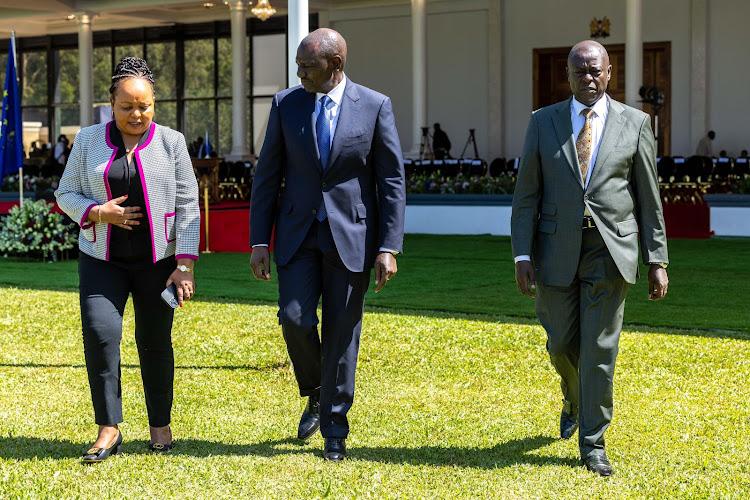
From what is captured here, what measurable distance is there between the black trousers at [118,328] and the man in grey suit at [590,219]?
147 cm

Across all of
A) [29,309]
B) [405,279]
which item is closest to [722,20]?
[405,279]

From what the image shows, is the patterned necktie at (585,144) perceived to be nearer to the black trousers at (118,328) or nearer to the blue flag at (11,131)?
the black trousers at (118,328)

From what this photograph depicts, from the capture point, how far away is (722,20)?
28250 mm

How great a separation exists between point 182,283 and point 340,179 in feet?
2.46

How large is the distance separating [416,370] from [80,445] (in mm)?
2428

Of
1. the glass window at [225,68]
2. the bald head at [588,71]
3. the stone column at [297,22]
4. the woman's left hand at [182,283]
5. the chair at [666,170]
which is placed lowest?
the woman's left hand at [182,283]

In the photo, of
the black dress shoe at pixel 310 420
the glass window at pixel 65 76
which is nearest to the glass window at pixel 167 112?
the glass window at pixel 65 76

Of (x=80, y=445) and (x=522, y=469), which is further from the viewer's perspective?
(x=80, y=445)

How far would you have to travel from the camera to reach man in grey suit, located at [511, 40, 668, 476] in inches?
189

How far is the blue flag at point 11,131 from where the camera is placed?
1480 cm

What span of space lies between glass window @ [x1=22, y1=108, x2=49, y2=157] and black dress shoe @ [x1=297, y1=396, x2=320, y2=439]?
36497mm

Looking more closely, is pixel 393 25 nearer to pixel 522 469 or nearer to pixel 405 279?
pixel 405 279

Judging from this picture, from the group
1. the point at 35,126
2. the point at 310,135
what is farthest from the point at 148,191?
the point at 35,126

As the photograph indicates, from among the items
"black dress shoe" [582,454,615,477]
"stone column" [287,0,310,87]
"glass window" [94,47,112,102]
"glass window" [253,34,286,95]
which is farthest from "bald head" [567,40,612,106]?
"glass window" [94,47,112,102]
